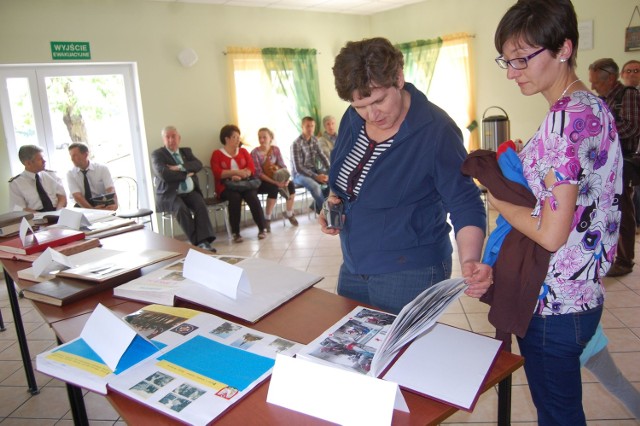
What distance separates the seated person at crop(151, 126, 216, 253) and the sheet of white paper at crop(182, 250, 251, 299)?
3.86m

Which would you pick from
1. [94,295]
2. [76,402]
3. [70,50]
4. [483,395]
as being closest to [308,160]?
[70,50]

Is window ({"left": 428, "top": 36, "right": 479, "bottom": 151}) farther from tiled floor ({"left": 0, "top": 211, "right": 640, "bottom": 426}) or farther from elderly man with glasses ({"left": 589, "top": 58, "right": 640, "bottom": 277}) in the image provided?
tiled floor ({"left": 0, "top": 211, "right": 640, "bottom": 426})

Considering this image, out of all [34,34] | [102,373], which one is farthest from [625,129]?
[34,34]

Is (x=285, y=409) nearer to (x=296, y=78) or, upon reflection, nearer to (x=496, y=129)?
(x=496, y=129)

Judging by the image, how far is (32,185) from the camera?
4.50 meters

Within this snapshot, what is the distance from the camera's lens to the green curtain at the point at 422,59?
22.5 feet

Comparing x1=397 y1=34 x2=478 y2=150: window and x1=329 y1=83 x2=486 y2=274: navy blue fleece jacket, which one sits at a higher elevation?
x1=397 y1=34 x2=478 y2=150: window

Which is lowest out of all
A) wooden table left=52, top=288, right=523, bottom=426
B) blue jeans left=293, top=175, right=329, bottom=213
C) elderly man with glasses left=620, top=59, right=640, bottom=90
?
blue jeans left=293, top=175, right=329, bottom=213

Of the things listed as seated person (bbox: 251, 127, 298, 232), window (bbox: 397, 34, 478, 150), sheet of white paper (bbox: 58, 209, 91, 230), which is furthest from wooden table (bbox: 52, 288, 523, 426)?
window (bbox: 397, 34, 478, 150)

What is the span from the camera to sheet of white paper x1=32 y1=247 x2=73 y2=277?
1837 mm

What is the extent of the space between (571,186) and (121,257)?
5.32 feet

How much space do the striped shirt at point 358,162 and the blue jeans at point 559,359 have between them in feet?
2.06

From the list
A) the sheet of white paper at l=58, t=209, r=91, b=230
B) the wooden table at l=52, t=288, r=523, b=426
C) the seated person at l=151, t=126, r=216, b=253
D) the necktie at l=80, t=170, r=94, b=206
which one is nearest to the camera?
the wooden table at l=52, t=288, r=523, b=426

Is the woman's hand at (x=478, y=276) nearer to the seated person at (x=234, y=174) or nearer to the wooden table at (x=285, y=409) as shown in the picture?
the wooden table at (x=285, y=409)
